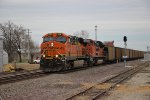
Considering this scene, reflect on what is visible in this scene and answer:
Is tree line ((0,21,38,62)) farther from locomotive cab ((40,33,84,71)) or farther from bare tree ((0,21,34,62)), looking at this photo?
locomotive cab ((40,33,84,71))

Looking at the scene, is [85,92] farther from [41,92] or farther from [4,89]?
[4,89]

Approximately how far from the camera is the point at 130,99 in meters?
13.3

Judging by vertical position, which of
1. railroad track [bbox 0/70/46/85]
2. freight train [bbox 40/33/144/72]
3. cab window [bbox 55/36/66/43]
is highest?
cab window [bbox 55/36/66/43]

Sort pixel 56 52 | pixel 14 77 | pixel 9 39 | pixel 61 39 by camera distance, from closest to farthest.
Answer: pixel 14 77, pixel 56 52, pixel 61 39, pixel 9 39

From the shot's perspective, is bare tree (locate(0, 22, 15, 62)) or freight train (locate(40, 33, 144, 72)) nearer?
freight train (locate(40, 33, 144, 72))

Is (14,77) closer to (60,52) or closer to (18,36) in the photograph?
(60,52)

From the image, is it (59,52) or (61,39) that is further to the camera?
(61,39)

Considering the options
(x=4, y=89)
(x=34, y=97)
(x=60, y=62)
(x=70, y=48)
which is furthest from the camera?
(x=70, y=48)

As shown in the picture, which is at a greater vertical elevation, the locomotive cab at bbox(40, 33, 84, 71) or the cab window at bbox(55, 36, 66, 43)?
the cab window at bbox(55, 36, 66, 43)

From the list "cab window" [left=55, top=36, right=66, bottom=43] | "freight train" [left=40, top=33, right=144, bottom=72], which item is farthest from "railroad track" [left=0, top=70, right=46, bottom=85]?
"cab window" [left=55, top=36, right=66, bottom=43]

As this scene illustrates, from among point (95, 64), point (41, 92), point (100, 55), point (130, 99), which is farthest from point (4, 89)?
point (100, 55)

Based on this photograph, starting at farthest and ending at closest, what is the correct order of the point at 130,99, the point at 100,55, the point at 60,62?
the point at 100,55
the point at 60,62
the point at 130,99

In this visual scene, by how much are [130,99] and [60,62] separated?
1489 cm

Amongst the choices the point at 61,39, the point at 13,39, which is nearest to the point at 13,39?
the point at 13,39
